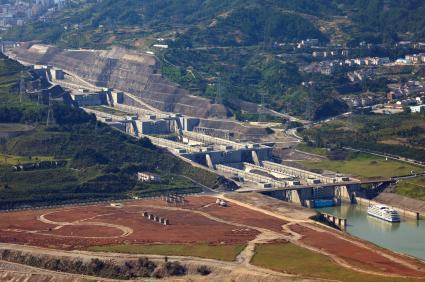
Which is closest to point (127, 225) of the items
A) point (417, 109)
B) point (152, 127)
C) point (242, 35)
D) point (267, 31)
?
point (152, 127)

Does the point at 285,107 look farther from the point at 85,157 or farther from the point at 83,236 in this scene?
the point at 83,236

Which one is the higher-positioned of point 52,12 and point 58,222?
point 52,12

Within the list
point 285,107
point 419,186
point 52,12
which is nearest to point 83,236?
point 419,186

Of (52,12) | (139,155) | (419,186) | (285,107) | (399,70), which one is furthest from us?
(52,12)

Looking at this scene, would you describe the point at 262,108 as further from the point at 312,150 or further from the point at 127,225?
the point at 127,225

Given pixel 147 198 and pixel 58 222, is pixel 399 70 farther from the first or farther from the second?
pixel 58 222

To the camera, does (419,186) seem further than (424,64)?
No

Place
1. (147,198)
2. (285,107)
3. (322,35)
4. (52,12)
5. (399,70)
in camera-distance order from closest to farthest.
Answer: (147,198)
(285,107)
(399,70)
(322,35)
(52,12)

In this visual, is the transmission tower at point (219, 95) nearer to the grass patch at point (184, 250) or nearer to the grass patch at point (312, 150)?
the grass patch at point (312, 150)

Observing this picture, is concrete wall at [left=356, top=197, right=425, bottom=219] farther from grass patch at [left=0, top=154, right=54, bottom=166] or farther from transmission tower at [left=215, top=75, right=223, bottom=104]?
transmission tower at [left=215, top=75, right=223, bottom=104]
